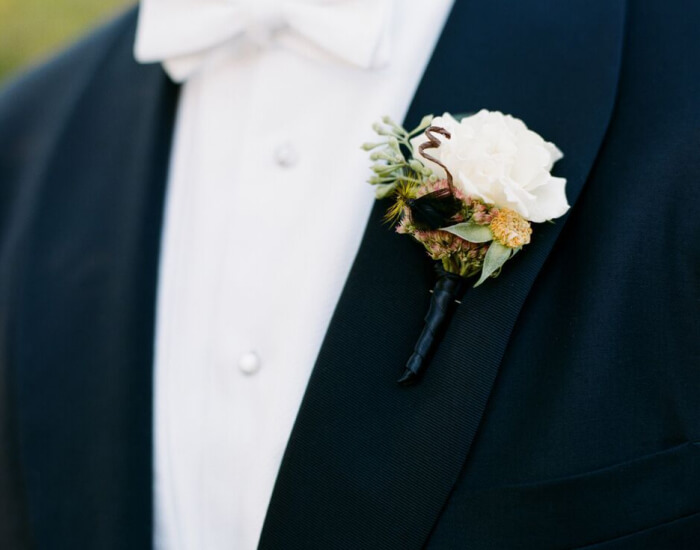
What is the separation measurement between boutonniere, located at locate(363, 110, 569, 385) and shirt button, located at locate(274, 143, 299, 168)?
0.31 m

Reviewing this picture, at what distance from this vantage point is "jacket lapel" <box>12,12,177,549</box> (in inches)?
54.5

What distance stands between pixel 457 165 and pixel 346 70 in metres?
0.43

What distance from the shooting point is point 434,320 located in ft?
3.62

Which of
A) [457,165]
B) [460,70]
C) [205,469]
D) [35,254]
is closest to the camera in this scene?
[457,165]

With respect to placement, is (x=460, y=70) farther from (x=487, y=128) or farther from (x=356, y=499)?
(x=356, y=499)

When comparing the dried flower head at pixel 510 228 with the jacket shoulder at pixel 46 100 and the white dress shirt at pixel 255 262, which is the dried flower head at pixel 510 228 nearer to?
the white dress shirt at pixel 255 262

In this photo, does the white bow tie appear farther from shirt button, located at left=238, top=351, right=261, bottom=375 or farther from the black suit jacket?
shirt button, located at left=238, top=351, right=261, bottom=375

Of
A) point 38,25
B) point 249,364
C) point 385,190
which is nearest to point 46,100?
point 249,364

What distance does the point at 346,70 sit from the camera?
4.52 feet

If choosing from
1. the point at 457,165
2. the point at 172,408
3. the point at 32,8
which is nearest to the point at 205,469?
the point at 172,408

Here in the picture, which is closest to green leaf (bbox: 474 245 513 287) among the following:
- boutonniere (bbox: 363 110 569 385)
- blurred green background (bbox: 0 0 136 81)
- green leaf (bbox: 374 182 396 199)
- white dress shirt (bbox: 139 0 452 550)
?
boutonniere (bbox: 363 110 569 385)

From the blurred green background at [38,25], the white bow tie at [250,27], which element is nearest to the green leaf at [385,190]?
the white bow tie at [250,27]

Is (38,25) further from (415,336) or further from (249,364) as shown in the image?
(415,336)

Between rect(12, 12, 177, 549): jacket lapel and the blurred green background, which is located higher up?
the blurred green background
